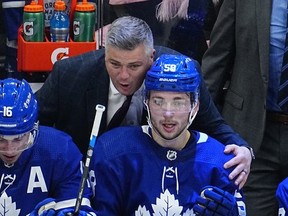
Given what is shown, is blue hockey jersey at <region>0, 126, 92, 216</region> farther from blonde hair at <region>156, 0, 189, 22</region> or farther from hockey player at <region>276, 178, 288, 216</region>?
blonde hair at <region>156, 0, 189, 22</region>

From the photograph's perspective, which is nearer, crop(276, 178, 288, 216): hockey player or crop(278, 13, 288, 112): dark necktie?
crop(276, 178, 288, 216): hockey player

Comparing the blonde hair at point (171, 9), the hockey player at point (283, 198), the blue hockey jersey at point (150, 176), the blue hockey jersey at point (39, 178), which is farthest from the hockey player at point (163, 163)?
the blonde hair at point (171, 9)

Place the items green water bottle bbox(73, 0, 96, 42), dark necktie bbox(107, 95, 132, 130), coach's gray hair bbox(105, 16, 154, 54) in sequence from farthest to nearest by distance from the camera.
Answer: green water bottle bbox(73, 0, 96, 42) < dark necktie bbox(107, 95, 132, 130) < coach's gray hair bbox(105, 16, 154, 54)

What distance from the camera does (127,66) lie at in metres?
4.55

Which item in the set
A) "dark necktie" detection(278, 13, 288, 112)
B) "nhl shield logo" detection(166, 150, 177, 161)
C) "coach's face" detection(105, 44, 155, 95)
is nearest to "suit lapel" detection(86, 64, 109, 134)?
"coach's face" detection(105, 44, 155, 95)

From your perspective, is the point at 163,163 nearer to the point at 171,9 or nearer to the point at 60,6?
the point at 60,6

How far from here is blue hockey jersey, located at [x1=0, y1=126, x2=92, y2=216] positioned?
430 cm

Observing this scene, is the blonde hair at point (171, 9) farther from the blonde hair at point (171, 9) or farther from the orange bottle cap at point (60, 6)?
the orange bottle cap at point (60, 6)

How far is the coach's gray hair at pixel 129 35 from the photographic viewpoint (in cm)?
453

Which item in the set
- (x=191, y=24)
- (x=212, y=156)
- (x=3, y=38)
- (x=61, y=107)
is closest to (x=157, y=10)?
(x=191, y=24)

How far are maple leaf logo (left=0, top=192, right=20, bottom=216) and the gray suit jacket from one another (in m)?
1.48

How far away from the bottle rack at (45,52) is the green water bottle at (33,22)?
0.03 meters

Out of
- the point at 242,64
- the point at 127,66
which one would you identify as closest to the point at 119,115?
the point at 127,66

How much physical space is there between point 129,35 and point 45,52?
0.90 metres
